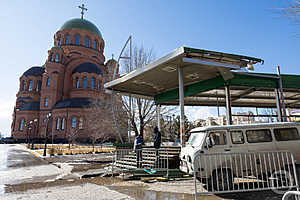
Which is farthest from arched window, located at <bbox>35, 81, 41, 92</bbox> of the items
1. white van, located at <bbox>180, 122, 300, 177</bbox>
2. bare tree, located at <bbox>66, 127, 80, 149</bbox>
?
white van, located at <bbox>180, 122, 300, 177</bbox>

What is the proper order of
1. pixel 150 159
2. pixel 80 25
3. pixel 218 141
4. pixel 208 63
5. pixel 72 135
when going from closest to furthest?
pixel 218 141 → pixel 208 63 → pixel 150 159 → pixel 72 135 → pixel 80 25

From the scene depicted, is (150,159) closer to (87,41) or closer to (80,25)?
(87,41)

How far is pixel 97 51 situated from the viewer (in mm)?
61000

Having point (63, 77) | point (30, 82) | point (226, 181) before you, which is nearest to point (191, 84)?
point (226, 181)

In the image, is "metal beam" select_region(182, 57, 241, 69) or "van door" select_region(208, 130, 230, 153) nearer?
"van door" select_region(208, 130, 230, 153)

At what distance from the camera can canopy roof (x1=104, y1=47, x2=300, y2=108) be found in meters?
9.20

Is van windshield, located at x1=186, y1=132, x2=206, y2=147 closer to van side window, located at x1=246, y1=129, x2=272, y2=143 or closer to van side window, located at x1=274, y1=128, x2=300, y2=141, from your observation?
van side window, located at x1=246, y1=129, x2=272, y2=143

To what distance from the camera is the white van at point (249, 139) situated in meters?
6.79

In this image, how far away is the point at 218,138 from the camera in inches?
272

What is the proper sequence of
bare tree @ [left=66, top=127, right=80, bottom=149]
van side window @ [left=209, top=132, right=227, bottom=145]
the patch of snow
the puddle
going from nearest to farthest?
the puddle < the patch of snow < van side window @ [left=209, top=132, right=227, bottom=145] < bare tree @ [left=66, top=127, right=80, bottom=149]

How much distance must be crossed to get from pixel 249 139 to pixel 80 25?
61.6 m

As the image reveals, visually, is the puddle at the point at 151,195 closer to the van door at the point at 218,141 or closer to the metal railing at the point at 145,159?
the van door at the point at 218,141

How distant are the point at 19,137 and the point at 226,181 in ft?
197

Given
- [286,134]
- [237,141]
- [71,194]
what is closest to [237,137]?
[237,141]
